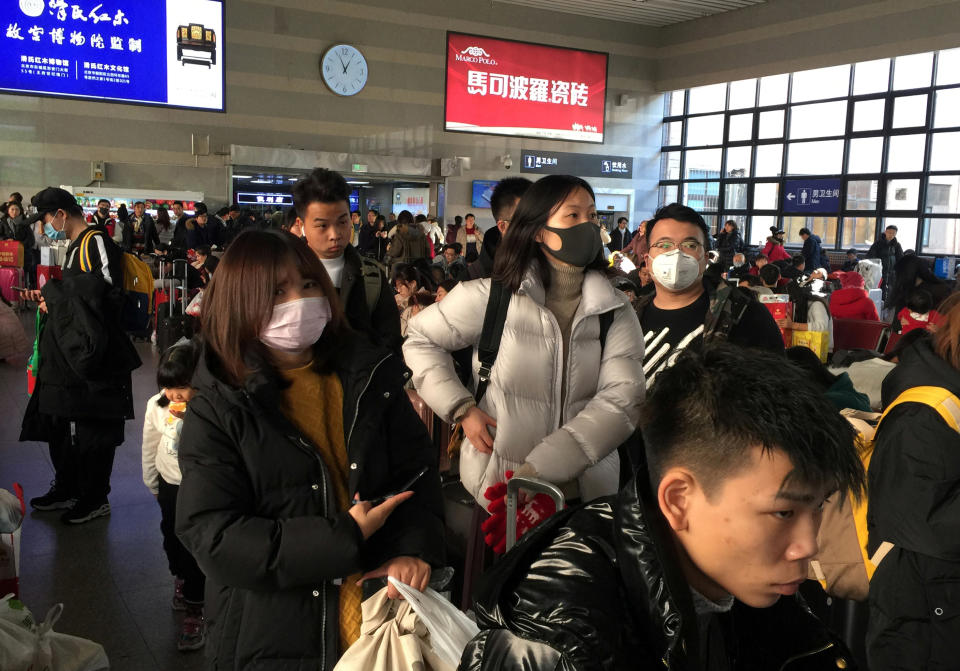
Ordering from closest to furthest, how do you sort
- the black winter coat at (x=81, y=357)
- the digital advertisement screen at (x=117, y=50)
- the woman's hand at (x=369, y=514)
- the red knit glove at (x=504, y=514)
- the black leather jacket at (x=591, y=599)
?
the black leather jacket at (x=591, y=599)
the woman's hand at (x=369, y=514)
the red knit glove at (x=504, y=514)
the black winter coat at (x=81, y=357)
the digital advertisement screen at (x=117, y=50)

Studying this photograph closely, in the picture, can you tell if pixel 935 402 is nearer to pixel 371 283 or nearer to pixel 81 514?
pixel 371 283

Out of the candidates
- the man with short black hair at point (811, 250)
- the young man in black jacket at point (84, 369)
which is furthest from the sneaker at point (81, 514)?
the man with short black hair at point (811, 250)

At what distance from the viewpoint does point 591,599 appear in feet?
3.35

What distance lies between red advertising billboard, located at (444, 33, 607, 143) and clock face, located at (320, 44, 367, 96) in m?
2.30

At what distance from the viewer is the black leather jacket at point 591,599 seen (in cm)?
100

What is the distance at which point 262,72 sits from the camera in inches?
738

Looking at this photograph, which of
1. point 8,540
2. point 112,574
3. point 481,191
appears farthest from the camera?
point 481,191

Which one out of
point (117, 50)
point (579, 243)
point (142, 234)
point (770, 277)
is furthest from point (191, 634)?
point (117, 50)

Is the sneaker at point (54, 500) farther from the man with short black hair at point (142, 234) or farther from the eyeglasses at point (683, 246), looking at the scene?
the man with short black hair at point (142, 234)

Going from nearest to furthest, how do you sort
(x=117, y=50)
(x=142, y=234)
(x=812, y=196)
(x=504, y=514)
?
(x=504, y=514) → (x=142, y=234) → (x=117, y=50) → (x=812, y=196)

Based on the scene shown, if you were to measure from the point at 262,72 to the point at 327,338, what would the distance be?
60.3ft

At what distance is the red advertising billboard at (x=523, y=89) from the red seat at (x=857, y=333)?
14.5m

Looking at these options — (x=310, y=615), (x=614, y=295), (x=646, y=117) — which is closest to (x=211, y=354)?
(x=310, y=615)

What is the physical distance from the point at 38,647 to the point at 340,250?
182 cm
